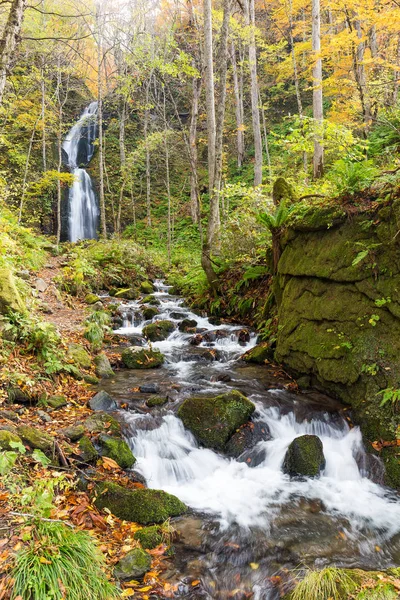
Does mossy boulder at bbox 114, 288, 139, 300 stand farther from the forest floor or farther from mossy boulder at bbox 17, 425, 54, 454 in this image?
mossy boulder at bbox 17, 425, 54, 454

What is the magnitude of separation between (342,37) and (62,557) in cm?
1588

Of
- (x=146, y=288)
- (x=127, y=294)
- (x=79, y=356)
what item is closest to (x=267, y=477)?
(x=79, y=356)

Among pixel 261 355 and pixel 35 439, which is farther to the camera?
pixel 261 355

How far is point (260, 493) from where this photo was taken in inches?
189

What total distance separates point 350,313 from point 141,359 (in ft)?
14.3

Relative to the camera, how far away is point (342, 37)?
12953 millimetres

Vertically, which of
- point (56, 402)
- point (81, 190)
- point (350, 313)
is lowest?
point (56, 402)

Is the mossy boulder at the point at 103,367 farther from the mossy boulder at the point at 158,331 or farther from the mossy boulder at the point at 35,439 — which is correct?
the mossy boulder at the point at 35,439

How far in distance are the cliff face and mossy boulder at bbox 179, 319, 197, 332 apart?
3466mm

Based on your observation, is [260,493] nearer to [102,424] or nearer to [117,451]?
[117,451]

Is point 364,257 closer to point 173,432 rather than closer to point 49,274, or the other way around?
point 173,432

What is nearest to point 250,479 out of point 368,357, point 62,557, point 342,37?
point 368,357

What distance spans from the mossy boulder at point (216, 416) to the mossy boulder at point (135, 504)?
1431mm

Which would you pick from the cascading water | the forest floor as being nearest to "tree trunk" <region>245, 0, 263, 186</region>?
the cascading water
